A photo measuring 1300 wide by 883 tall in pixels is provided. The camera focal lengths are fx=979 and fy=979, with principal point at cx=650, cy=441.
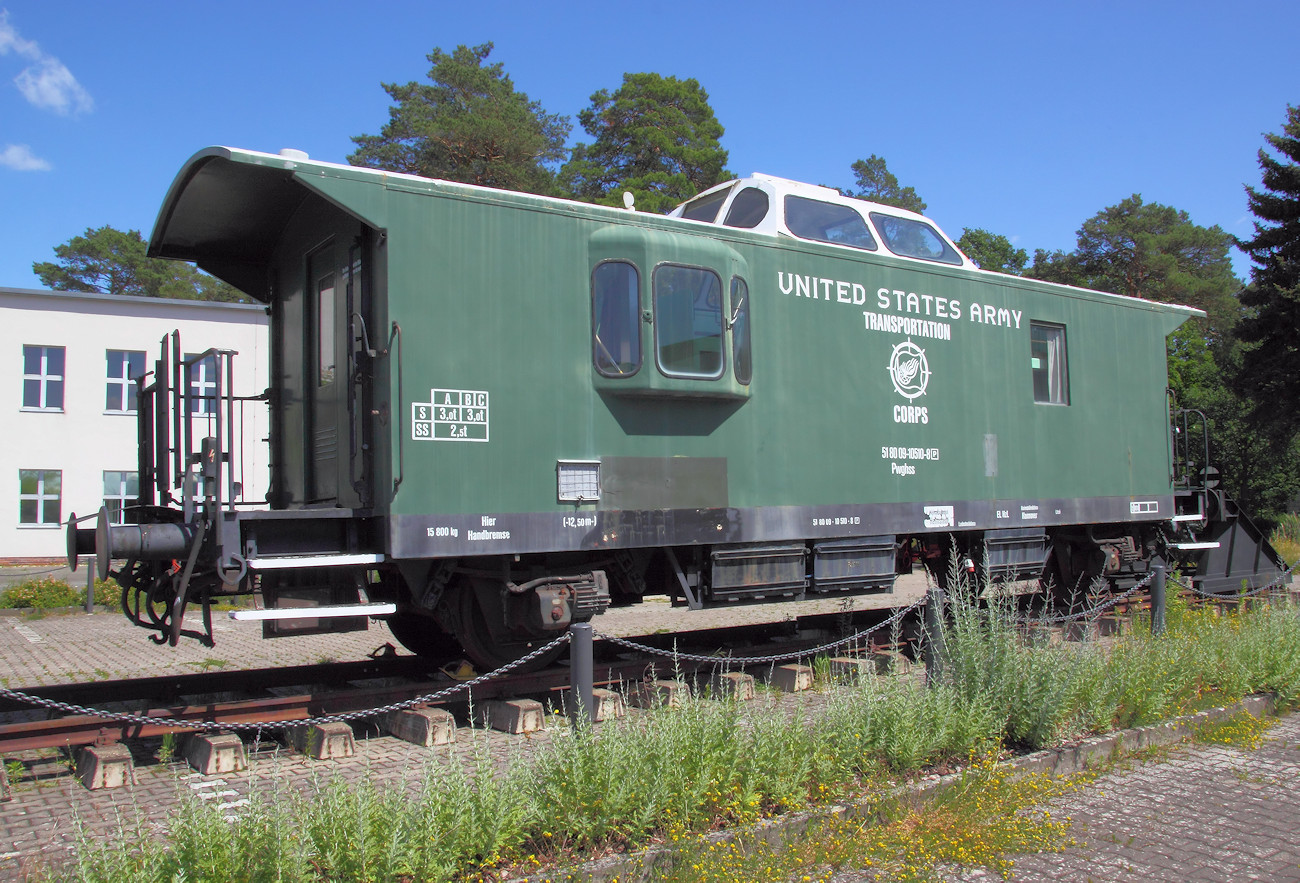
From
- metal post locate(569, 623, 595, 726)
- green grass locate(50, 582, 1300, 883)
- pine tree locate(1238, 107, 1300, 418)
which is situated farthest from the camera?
pine tree locate(1238, 107, 1300, 418)

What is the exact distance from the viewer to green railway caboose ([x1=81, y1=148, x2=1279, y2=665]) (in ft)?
20.3

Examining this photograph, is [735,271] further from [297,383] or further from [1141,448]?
[1141,448]

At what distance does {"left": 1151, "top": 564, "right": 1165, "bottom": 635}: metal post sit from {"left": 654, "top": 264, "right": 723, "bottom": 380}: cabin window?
4325 millimetres

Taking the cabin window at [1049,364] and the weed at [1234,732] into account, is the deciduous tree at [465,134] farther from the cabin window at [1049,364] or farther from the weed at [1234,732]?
the weed at [1234,732]

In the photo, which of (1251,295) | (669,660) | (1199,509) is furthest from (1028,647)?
(1251,295)

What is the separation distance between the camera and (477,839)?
388cm

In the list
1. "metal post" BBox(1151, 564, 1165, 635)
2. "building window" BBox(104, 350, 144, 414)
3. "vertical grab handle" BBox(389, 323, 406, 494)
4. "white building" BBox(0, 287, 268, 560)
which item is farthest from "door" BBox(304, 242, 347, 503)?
"building window" BBox(104, 350, 144, 414)

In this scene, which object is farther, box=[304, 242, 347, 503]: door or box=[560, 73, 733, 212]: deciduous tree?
box=[560, 73, 733, 212]: deciduous tree

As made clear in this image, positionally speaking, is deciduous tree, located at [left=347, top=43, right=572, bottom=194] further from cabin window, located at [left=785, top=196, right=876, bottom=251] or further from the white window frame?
cabin window, located at [left=785, top=196, right=876, bottom=251]

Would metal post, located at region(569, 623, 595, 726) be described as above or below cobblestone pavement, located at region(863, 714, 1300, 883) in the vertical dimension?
above

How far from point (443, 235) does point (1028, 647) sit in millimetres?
4675

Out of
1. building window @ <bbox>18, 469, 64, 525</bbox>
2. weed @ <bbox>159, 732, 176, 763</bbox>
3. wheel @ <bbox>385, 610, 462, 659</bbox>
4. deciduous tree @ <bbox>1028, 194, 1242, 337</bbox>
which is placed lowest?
weed @ <bbox>159, 732, 176, 763</bbox>

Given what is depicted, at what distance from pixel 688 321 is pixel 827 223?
2.19m

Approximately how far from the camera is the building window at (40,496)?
29266mm
